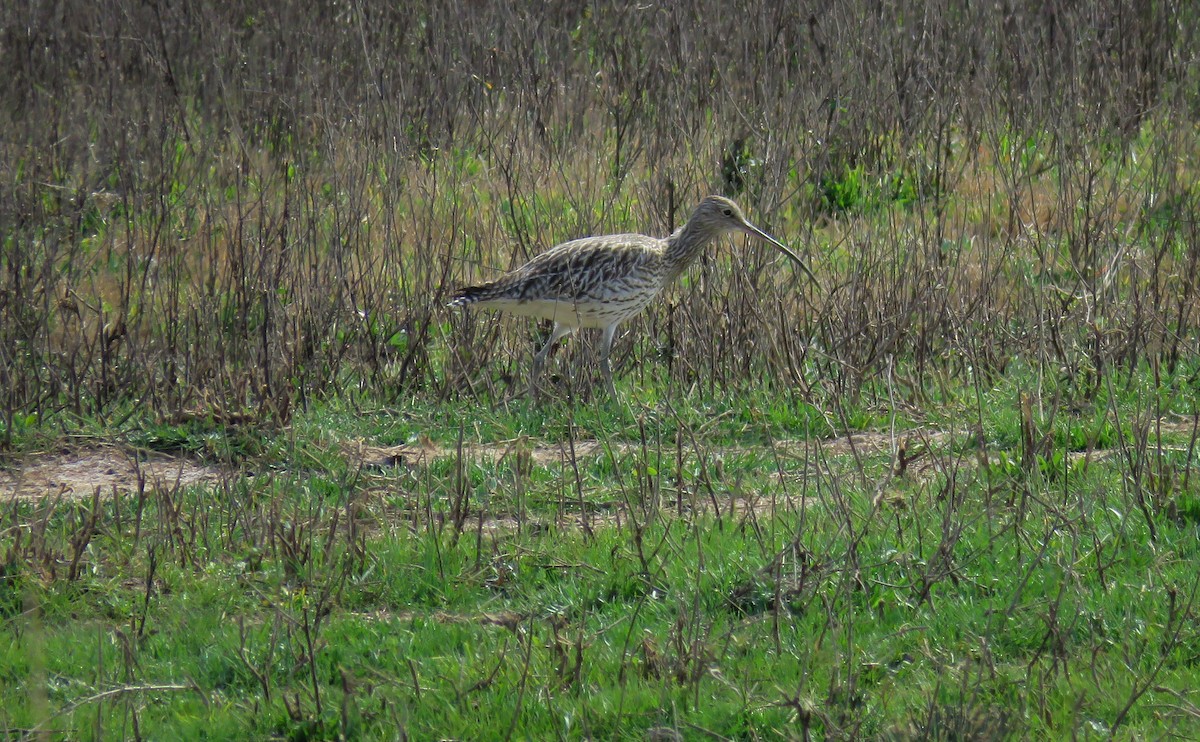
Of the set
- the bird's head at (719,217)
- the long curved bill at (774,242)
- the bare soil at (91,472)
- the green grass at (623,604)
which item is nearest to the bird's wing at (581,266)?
the bird's head at (719,217)

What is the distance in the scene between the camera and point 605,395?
7328 millimetres

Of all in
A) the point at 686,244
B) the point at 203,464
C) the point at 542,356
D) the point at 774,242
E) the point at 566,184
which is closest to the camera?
the point at 203,464

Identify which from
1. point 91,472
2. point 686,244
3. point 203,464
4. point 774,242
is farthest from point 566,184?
point 91,472

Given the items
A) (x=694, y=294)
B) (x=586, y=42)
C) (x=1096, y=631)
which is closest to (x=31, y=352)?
(x=694, y=294)

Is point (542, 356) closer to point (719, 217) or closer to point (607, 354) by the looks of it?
point (607, 354)

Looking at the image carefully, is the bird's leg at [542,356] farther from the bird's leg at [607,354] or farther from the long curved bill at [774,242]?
the long curved bill at [774,242]

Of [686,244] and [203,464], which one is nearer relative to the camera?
[203,464]

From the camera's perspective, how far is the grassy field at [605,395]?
4.16 meters

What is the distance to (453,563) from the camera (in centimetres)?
499

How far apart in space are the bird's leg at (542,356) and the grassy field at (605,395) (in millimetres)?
118

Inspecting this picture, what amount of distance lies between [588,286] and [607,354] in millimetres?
358

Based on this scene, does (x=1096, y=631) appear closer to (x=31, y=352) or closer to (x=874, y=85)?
(x=31, y=352)

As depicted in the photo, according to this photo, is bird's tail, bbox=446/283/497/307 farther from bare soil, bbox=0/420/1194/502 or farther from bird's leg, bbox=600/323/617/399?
bare soil, bbox=0/420/1194/502

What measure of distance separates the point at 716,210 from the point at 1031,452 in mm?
3014
